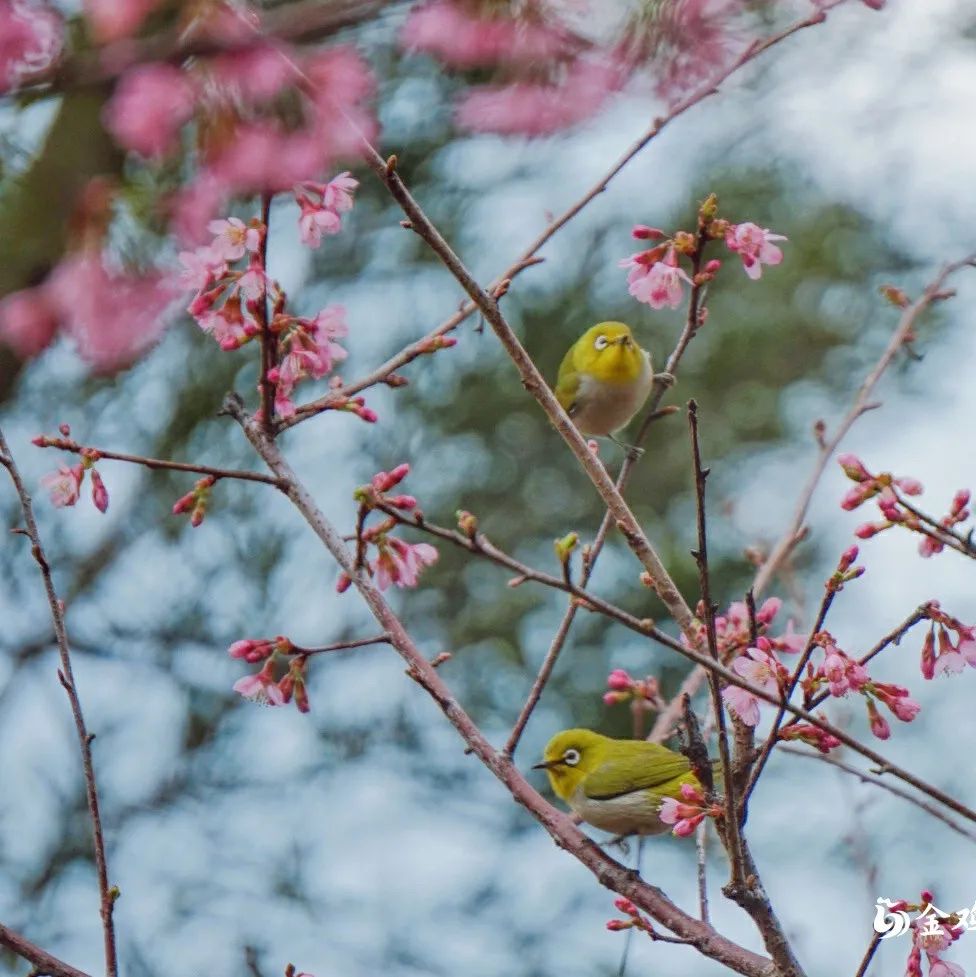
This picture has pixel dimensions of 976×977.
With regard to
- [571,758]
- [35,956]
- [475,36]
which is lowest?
[35,956]

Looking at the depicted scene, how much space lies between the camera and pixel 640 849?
2.12m

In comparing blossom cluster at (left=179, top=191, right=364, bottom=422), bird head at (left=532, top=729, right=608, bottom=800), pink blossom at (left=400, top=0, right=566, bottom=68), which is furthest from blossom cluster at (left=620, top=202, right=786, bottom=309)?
pink blossom at (left=400, top=0, right=566, bottom=68)

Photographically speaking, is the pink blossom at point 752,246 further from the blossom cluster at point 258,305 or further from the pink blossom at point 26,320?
the pink blossom at point 26,320

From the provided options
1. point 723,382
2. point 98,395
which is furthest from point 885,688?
point 723,382

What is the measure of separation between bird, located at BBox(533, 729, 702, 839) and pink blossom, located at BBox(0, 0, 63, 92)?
6.88 ft

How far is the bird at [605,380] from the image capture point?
3.87 m

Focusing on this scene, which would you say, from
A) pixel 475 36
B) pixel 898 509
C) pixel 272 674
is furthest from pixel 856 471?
pixel 475 36

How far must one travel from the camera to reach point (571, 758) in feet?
9.86

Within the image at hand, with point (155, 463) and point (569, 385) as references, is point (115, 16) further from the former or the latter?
point (155, 463)

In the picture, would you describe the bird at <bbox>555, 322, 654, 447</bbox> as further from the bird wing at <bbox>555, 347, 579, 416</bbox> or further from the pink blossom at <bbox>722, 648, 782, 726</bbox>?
the pink blossom at <bbox>722, 648, 782, 726</bbox>

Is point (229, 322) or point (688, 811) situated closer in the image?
point (688, 811)

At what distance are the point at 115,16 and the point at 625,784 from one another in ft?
8.59

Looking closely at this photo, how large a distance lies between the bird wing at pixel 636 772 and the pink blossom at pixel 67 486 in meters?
1.37

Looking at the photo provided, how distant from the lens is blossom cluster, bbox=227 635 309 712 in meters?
1.86
